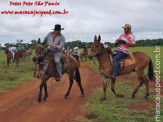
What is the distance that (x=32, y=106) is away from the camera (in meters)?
7.21

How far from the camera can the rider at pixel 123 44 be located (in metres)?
7.86

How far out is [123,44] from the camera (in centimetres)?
800

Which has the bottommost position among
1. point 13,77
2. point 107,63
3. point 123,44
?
point 13,77

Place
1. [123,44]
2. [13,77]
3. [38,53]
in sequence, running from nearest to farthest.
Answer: [38,53], [123,44], [13,77]

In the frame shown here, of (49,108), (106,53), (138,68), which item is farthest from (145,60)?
(49,108)

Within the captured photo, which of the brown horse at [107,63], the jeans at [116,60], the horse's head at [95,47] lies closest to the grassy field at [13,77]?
the horse's head at [95,47]

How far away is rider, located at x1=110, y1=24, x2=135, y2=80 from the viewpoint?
7859 millimetres

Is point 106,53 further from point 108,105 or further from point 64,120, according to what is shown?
point 64,120

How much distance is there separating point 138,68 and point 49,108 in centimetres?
375

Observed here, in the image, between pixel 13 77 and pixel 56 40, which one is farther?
pixel 13 77

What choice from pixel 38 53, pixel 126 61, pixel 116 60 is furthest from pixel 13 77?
pixel 126 61

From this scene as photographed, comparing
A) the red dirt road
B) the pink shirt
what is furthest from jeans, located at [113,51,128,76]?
the red dirt road

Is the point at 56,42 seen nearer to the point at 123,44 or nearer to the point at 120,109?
the point at 123,44

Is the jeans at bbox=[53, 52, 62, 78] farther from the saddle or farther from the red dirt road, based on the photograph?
the saddle
